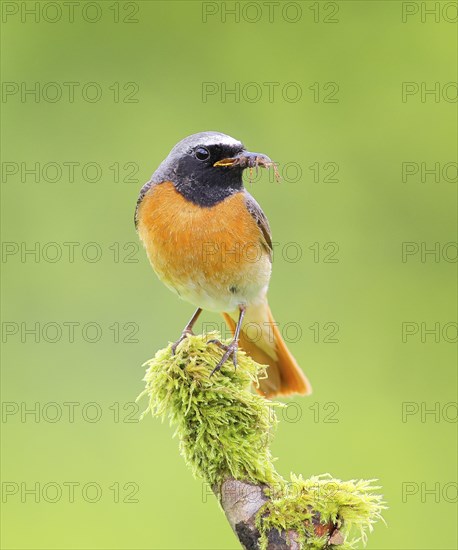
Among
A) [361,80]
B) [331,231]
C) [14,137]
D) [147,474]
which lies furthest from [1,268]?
[361,80]

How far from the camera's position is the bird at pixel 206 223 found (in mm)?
4723

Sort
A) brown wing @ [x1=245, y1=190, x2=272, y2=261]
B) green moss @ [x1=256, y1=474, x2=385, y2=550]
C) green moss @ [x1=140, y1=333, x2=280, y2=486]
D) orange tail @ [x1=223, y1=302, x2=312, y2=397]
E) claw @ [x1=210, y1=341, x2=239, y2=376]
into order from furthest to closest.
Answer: orange tail @ [x1=223, y1=302, x2=312, y2=397] < brown wing @ [x1=245, y1=190, x2=272, y2=261] < claw @ [x1=210, y1=341, x2=239, y2=376] < green moss @ [x1=140, y1=333, x2=280, y2=486] < green moss @ [x1=256, y1=474, x2=385, y2=550]

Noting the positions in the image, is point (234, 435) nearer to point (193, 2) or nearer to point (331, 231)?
point (331, 231)

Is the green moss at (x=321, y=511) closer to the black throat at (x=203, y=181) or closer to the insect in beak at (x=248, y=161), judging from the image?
the insect in beak at (x=248, y=161)

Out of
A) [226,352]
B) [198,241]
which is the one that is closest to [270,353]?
[198,241]

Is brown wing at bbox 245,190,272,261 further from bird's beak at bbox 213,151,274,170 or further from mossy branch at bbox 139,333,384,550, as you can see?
mossy branch at bbox 139,333,384,550

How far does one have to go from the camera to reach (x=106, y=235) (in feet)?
23.7

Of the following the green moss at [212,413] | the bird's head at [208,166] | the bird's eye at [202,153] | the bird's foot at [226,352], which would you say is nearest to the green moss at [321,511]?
the green moss at [212,413]

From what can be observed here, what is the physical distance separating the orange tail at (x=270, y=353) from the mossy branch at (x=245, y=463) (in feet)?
3.89

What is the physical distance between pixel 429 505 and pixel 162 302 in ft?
8.13

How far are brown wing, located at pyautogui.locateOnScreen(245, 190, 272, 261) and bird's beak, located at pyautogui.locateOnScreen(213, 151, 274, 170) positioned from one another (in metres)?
0.36

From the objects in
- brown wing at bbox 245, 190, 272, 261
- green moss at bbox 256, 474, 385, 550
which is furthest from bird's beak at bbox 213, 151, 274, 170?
green moss at bbox 256, 474, 385, 550

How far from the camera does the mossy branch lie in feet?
9.85

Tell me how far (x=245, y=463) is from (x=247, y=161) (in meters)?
1.84
